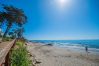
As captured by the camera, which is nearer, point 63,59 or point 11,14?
point 63,59

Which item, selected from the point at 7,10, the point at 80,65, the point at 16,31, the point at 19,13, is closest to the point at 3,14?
the point at 7,10

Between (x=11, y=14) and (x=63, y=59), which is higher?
(x=11, y=14)

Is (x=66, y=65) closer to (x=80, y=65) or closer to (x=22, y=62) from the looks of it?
(x=80, y=65)

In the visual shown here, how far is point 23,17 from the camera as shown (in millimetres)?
24594

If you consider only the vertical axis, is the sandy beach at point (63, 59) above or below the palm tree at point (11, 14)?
below

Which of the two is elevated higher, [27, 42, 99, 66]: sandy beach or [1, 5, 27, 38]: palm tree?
→ [1, 5, 27, 38]: palm tree

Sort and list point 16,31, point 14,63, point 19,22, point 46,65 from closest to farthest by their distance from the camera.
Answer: point 14,63
point 46,65
point 19,22
point 16,31

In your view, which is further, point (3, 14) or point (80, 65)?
point (3, 14)

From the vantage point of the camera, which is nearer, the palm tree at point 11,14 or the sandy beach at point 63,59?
the sandy beach at point 63,59

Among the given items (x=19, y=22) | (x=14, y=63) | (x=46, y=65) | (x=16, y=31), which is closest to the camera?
(x=14, y=63)

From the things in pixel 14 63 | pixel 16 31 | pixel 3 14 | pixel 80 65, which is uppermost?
pixel 3 14

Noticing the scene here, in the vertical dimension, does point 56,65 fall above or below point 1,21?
below

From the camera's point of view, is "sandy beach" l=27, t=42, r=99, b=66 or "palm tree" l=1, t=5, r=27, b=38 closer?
"sandy beach" l=27, t=42, r=99, b=66

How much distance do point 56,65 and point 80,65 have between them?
2.75 m
